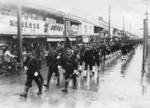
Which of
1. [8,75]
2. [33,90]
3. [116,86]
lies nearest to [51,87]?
[33,90]

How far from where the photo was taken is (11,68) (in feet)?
47.6

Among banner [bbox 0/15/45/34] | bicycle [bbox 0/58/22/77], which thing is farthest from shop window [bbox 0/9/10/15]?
bicycle [bbox 0/58/22/77]

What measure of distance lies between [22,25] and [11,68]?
433 centimetres

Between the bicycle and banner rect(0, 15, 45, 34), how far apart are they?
2332 millimetres

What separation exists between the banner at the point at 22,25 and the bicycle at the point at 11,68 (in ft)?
7.65

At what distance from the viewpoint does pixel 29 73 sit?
9.43 meters

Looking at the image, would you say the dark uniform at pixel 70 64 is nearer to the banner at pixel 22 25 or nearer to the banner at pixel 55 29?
the banner at pixel 22 25

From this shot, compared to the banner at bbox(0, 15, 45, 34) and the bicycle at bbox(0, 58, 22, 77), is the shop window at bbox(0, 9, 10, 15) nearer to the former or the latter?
the banner at bbox(0, 15, 45, 34)

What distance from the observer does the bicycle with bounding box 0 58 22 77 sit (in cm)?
1394

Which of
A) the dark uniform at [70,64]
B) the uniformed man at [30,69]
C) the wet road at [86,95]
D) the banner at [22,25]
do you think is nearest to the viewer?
the wet road at [86,95]

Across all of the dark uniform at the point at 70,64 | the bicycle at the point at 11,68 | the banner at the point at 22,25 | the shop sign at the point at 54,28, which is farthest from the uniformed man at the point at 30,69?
the shop sign at the point at 54,28

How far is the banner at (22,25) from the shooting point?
1596 centimetres

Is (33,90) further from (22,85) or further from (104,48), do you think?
(104,48)

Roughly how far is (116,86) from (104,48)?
1098 cm
